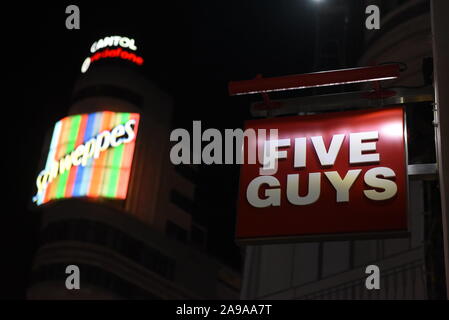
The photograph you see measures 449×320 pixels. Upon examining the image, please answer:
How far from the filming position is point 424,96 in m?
6.72

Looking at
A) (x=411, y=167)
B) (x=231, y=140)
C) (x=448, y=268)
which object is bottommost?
(x=448, y=268)

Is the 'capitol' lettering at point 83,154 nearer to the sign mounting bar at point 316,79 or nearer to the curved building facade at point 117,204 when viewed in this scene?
the curved building facade at point 117,204

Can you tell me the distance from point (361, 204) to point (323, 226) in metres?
0.42

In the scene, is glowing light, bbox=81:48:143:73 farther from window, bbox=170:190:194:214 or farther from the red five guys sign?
the red five guys sign

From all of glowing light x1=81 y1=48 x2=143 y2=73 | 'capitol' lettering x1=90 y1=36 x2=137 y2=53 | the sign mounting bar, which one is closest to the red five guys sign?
the sign mounting bar

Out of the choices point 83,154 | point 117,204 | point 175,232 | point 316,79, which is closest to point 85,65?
point 83,154

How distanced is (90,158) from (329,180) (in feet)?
129

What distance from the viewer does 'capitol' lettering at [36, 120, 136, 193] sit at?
147 feet

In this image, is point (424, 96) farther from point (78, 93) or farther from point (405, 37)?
point (78, 93)

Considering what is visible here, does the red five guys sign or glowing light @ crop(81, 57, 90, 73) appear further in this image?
glowing light @ crop(81, 57, 90, 73)

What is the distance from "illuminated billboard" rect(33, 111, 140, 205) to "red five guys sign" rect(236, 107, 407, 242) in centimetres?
3766

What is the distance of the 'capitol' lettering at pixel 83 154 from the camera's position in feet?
147

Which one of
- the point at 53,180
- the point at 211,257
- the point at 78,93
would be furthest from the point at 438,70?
the point at 211,257

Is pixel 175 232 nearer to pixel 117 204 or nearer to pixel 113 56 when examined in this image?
pixel 117 204
